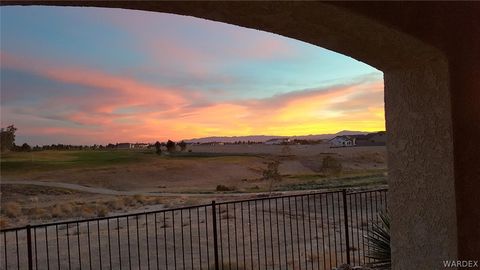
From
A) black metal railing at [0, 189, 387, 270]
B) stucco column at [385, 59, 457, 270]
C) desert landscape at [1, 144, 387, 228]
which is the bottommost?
desert landscape at [1, 144, 387, 228]

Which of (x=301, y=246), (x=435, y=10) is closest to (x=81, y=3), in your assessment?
(x=435, y=10)

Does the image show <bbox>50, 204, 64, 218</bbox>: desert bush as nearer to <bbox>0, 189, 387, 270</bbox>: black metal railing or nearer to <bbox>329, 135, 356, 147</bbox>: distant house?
<bbox>0, 189, 387, 270</bbox>: black metal railing

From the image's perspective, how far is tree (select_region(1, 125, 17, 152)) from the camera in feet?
165

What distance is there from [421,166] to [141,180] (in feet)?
136

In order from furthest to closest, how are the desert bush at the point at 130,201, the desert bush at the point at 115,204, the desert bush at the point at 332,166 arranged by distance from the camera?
the desert bush at the point at 332,166, the desert bush at the point at 130,201, the desert bush at the point at 115,204

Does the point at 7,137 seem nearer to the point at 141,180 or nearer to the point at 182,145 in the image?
the point at 141,180

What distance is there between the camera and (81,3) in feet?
7.86

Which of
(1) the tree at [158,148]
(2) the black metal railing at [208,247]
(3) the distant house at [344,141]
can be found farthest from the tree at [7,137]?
(3) the distant house at [344,141]

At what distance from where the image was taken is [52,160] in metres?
57.5

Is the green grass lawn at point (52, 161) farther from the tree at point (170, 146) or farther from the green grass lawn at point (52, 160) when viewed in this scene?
the tree at point (170, 146)

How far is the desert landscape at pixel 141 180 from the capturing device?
2323 cm

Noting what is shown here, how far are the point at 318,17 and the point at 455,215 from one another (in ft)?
5.06

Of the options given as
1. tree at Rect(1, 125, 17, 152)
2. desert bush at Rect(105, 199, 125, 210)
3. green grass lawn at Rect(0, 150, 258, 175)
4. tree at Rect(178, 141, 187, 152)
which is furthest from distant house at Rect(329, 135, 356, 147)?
desert bush at Rect(105, 199, 125, 210)

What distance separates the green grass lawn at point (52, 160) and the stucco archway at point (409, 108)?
4864 centimetres
